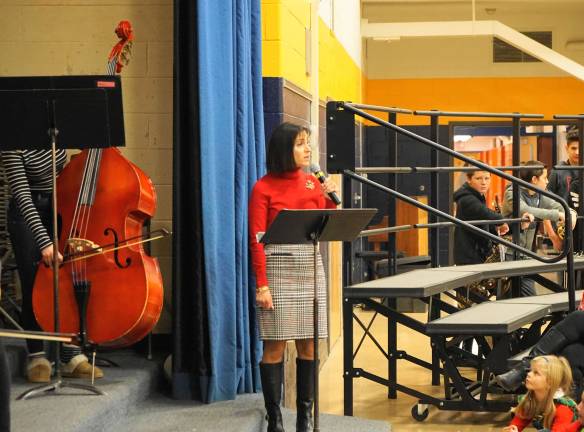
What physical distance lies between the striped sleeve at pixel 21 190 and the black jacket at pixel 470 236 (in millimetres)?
3306

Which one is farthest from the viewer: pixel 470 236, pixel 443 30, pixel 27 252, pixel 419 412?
pixel 443 30

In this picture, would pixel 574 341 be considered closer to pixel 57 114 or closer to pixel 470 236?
pixel 470 236

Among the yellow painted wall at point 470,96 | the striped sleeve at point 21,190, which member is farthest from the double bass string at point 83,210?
the yellow painted wall at point 470,96

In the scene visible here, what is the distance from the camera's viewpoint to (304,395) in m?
4.46

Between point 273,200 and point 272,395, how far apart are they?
2.66 feet

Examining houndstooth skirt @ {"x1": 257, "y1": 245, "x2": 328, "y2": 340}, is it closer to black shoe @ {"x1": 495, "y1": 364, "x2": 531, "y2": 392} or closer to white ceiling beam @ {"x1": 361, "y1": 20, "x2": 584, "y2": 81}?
black shoe @ {"x1": 495, "y1": 364, "x2": 531, "y2": 392}

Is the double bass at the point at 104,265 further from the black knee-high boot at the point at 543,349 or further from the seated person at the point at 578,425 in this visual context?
the seated person at the point at 578,425

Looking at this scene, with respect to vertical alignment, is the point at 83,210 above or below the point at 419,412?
above

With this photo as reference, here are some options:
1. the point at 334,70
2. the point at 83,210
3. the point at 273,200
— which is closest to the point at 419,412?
the point at 273,200

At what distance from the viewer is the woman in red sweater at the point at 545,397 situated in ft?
13.9

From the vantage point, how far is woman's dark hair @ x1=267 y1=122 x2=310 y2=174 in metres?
4.34

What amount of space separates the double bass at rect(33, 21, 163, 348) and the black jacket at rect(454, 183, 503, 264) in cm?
299

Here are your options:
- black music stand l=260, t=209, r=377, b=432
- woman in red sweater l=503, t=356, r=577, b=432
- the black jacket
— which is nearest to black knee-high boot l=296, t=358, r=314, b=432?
black music stand l=260, t=209, r=377, b=432

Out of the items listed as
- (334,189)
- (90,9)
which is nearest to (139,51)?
(90,9)
